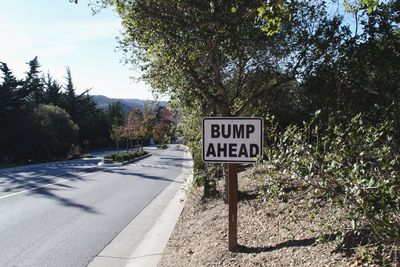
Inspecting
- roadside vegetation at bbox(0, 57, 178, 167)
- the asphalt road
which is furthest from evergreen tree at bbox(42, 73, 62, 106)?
the asphalt road

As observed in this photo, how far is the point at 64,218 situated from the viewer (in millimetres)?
10727

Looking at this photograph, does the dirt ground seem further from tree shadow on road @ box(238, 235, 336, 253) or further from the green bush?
the green bush

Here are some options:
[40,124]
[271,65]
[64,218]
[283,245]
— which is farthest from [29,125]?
[283,245]

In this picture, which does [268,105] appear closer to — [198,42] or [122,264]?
[198,42]

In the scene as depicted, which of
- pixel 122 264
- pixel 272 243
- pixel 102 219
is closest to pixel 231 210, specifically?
pixel 272 243

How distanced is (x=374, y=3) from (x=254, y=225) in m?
4.07

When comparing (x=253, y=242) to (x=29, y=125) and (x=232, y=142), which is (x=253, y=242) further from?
(x=29, y=125)

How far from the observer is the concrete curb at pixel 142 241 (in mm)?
6969

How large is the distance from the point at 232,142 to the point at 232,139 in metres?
0.04

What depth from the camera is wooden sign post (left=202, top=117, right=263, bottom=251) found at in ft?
18.2

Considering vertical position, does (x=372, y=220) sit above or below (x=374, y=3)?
below

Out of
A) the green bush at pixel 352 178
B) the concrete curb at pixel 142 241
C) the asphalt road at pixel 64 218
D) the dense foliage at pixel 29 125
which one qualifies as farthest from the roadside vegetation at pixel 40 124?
the green bush at pixel 352 178

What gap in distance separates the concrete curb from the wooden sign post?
5.81 ft

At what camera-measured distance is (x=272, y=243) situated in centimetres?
559
